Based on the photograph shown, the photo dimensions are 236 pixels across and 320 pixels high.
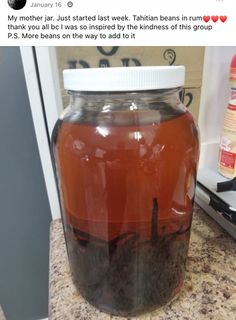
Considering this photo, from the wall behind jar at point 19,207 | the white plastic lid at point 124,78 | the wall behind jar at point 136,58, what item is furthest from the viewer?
the wall behind jar at point 19,207

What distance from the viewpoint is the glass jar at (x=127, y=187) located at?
30cm

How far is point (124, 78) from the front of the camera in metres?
0.26

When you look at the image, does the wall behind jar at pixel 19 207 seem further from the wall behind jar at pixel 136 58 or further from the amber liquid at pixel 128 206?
the amber liquid at pixel 128 206

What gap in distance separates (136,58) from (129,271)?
0.38 metres

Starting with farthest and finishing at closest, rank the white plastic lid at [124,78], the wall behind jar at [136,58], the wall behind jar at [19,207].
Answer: the wall behind jar at [19,207], the wall behind jar at [136,58], the white plastic lid at [124,78]

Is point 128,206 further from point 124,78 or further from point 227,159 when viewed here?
point 227,159

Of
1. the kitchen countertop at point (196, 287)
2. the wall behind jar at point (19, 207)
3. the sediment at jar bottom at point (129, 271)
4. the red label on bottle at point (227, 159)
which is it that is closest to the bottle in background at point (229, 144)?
the red label on bottle at point (227, 159)

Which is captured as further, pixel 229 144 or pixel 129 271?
pixel 229 144

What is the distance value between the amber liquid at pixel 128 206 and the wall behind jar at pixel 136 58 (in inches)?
7.1
